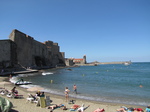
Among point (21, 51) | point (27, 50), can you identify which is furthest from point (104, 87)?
point (27, 50)

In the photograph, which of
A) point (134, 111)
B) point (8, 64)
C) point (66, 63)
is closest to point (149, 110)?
point (134, 111)

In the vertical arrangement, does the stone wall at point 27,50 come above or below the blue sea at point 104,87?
above

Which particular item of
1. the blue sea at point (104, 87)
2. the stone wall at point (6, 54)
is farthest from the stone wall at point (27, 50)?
the blue sea at point (104, 87)

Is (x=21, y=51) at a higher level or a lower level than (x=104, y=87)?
higher

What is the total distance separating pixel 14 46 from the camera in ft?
131

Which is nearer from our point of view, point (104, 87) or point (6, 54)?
point (104, 87)

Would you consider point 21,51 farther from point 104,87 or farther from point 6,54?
point 104,87

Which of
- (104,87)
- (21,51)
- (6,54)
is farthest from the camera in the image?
(21,51)

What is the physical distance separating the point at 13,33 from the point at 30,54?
11766mm

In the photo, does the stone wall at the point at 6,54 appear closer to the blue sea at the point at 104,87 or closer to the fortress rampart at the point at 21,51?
the fortress rampart at the point at 21,51

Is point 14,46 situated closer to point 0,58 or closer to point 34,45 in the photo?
point 0,58

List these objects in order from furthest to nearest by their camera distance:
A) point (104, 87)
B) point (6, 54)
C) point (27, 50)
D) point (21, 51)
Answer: point (27, 50) < point (21, 51) < point (6, 54) < point (104, 87)

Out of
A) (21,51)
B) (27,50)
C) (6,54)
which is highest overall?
(27,50)

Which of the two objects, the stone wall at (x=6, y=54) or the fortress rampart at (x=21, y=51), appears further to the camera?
the fortress rampart at (x=21, y=51)
